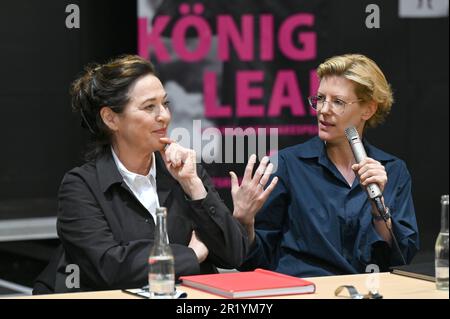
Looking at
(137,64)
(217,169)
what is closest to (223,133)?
(217,169)

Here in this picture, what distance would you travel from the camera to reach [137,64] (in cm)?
343

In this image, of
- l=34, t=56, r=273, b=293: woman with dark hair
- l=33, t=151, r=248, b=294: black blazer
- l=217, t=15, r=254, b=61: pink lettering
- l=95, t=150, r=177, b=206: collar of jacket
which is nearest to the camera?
l=33, t=151, r=248, b=294: black blazer

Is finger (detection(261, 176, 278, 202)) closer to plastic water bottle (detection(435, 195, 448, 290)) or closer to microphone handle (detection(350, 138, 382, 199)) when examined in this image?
microphone handle (detection(350, 138, 382, 199))

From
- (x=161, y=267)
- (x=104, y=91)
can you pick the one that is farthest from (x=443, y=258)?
(x=104, y=91)

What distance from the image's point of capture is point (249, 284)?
2742mm

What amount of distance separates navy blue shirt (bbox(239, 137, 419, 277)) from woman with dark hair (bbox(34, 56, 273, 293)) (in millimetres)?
236

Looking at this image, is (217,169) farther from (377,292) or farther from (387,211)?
(377,292)

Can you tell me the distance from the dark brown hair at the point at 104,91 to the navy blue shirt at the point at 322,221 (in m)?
0.69

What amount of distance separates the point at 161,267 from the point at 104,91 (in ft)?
3.25

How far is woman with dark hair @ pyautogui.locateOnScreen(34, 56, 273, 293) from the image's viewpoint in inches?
125

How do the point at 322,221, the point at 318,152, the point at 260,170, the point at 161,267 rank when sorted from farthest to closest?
the point at 318,152, the point at 322,221, the point at 260,170, the point at 161,267

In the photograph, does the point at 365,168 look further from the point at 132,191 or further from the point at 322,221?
the point at 132,191

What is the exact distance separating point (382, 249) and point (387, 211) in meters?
0.32

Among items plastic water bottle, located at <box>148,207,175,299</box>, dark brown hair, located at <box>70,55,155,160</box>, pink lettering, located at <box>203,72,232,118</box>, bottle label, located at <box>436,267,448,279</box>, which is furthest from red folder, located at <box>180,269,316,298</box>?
pink lettering, located at <box>203,72,232,118</box>
